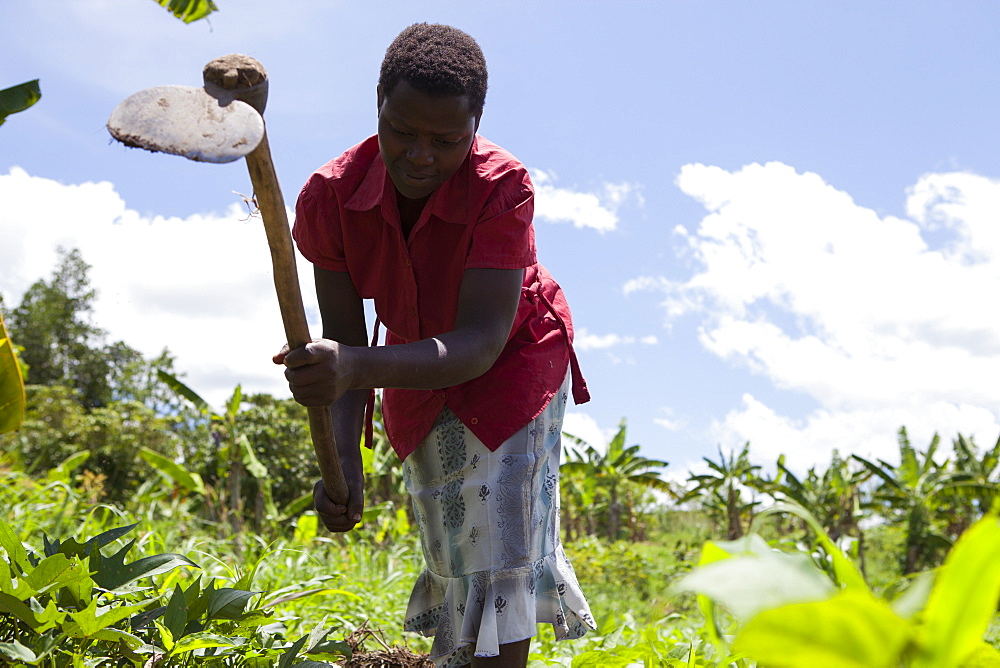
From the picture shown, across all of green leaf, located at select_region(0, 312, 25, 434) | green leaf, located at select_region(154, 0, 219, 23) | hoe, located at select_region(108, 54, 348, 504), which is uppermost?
green leaf, located at select_region(154, 0, 219, 23)

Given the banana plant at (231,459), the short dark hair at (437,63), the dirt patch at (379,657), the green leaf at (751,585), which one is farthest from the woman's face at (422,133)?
the banana plant at (231,459)

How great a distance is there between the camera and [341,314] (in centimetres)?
220

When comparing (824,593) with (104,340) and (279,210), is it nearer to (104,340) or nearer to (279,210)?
(279,210)

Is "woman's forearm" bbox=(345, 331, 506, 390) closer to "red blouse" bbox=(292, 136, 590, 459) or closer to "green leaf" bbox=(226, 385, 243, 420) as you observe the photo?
"red blouse" bbox=(292, 136, 590, 459)

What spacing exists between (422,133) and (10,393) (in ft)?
6.58

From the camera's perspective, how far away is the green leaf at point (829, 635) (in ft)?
2.01

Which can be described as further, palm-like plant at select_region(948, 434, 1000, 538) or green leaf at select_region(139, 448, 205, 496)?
palm-like plant at select_region(948, 434, 1000, 538)

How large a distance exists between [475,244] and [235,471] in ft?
18.7

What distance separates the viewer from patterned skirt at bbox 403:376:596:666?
6.56ft

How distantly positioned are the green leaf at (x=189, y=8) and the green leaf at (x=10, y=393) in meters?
1.24

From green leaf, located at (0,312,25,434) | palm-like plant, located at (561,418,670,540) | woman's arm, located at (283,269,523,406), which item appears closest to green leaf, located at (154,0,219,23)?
green leaf, located at (0,312,25,434)

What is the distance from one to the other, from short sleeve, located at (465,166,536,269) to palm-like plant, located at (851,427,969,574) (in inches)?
439

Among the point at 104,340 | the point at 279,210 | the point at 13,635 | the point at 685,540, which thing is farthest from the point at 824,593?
the point at 104,340

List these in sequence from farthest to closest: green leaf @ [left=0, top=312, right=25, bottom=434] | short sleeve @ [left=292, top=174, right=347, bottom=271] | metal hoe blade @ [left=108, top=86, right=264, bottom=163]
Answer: green leaf @ [left=0, top=312, right=25, bottom=434]
short sleeve @ [left=292, top=174, right=347, bottom=271]
metal hoe blade @ [left=108, top=86, right=264, bottom=163]
